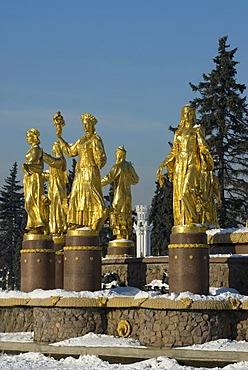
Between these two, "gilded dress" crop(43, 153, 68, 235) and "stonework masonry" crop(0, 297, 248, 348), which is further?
"gilded dress" crop(43, 153, 68, 235)

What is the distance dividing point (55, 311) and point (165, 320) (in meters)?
2.51

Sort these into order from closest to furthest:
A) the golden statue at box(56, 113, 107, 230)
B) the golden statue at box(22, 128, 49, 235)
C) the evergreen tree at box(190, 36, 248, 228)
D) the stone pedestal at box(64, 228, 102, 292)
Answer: the stone pedestal at box(64, 228, 102, 292) < the golden statue at box(56, 113, 107, 230) < the golden statue at box(22, 128, 49, 235) < the evergreen tree at box(190, 36, 248, 228)

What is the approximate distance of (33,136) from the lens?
18.9 metres

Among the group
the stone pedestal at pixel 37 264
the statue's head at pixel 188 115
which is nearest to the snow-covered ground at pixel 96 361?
the stone pedestal at pixel 37 264

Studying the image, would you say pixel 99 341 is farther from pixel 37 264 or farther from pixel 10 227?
pixel 10 227

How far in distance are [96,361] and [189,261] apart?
8.59 feet

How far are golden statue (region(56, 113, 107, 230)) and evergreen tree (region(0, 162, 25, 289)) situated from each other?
28.9 meters

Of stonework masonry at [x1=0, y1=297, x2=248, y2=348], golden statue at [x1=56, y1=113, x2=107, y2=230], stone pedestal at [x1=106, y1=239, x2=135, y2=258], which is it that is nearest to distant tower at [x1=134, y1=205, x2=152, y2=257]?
stone pedestal at [x1=106, y1=239, x2=135, y2=258]

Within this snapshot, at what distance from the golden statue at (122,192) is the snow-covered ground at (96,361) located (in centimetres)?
681

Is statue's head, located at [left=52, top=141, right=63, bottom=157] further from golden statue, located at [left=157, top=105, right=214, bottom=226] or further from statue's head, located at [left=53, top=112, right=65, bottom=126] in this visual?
golden statue, located at [left=157, top=105, right=214, bottom=226]

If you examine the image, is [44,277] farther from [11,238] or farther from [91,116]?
[11,238]

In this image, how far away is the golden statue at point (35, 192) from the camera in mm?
18453

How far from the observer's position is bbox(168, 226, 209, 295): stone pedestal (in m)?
14.9

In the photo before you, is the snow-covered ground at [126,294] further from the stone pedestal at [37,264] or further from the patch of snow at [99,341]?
the patch of snow at [99,341]
